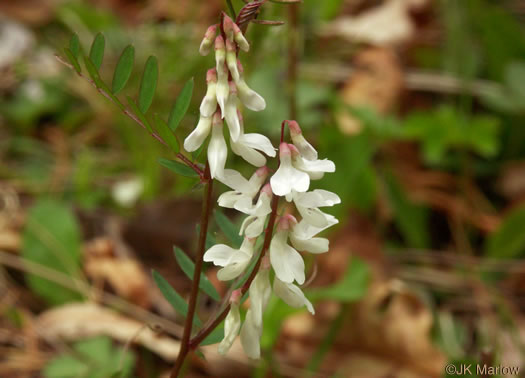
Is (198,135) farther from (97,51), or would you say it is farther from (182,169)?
(97,51)

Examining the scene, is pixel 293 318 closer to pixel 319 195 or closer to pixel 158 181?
pixel 158 181

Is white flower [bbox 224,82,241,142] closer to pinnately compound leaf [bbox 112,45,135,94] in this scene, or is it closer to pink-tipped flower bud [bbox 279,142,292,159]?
pink-tipped flower bud [bbox 279,142,292,159]

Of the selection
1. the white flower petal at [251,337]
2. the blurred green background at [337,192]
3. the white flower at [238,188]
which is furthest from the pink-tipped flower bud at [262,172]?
the blurred green background at [337,192]

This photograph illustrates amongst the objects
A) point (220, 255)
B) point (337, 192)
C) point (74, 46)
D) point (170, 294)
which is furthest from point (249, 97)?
point (337, 192)

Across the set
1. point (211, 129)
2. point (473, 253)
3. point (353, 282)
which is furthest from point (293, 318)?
point (211, 129)

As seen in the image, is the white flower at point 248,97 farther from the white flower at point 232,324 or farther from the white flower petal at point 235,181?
the white flower at point 232,324

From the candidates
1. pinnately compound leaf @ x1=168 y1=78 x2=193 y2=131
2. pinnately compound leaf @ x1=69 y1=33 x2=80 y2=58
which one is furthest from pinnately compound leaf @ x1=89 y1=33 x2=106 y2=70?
pinnately compound leaf @ x1=168 y1=78 x2=193 y2=131

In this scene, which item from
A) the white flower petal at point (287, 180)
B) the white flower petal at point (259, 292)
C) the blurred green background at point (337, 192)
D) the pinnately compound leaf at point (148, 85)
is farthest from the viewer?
the blurred green background at point (337, 192)

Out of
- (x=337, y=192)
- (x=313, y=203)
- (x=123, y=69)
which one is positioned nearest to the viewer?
(x=313, y=203)
